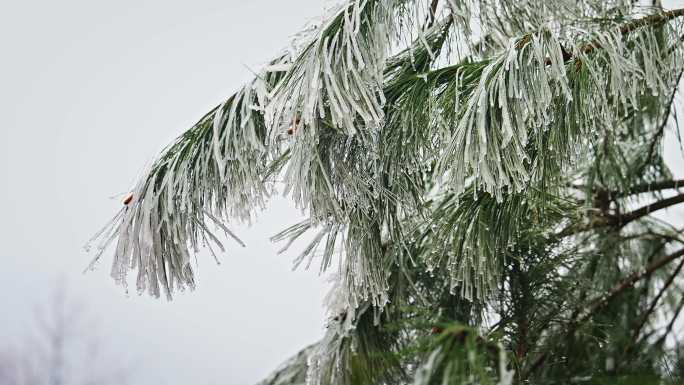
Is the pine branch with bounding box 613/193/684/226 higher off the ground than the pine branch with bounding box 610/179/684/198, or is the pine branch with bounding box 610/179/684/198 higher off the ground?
the pine branch with bounding box 610/179/684/198

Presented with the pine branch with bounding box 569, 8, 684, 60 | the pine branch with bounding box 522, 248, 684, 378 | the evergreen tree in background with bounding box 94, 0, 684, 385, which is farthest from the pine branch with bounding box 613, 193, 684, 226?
the pine branch with bounding box 569, 8, 684, 60

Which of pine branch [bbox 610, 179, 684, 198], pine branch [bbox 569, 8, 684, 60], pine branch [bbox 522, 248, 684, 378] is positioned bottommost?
pine branch [bbox 522, 248, 684, 378]

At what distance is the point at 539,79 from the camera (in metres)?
0.99

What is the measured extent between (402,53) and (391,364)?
2.22 feet

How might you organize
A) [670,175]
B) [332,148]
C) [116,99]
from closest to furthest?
1. [332,148]
2. [670,175]
3. [116,99]

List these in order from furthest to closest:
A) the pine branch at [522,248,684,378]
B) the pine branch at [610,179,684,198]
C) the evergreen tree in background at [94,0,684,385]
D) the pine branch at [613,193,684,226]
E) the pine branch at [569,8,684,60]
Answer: the pine branch at [610,179,684,198] < the pine branch at [613,193,684,226] < the pine branch at [522,248,684,378] < the pine branch at [569,8,684,60] < the evergreen tree in background at [94,0,684,385]

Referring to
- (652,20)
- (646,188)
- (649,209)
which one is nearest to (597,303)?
(649,209)

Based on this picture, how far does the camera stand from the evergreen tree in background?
0.96 m

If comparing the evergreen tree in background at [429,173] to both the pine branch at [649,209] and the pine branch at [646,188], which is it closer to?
the pine branch at [649,209]

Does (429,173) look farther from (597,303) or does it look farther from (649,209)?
(649,209)

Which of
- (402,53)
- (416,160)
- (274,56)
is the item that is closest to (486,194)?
(416,160)

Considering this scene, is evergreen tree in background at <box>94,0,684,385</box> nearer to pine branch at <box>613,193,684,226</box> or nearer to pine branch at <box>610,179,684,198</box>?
pine branch at <box>613,193,684,226</box>

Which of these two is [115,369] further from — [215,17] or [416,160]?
[215,17]

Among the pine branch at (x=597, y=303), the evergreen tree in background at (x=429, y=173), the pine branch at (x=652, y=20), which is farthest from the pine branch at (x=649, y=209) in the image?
the pine branch at (x=652, y=20)
